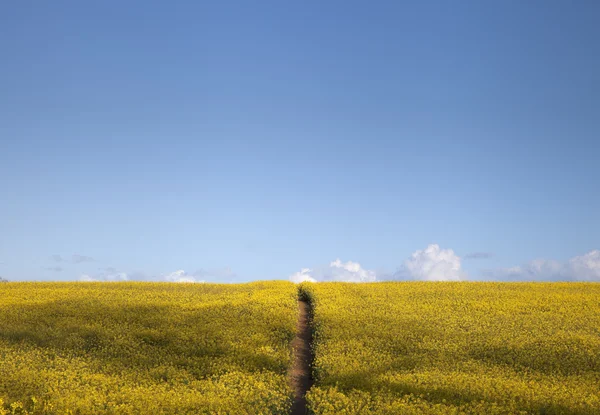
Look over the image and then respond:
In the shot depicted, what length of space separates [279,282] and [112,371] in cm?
2423

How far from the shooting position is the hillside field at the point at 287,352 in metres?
20.2

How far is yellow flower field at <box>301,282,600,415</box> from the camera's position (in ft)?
66.0

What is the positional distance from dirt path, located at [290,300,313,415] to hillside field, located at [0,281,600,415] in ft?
2.01

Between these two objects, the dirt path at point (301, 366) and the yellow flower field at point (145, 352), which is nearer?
the yellow flower field at point (145, 352)

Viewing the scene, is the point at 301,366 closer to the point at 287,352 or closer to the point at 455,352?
the point at 287,352

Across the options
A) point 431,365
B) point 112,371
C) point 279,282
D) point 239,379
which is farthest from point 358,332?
point 279,282

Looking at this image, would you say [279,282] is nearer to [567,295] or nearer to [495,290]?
[495,290]

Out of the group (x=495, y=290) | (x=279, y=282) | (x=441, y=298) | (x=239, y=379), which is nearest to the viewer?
(x=239, y=379)

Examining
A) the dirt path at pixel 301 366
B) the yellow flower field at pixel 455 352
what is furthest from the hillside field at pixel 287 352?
the dirt path at pixel 301 366

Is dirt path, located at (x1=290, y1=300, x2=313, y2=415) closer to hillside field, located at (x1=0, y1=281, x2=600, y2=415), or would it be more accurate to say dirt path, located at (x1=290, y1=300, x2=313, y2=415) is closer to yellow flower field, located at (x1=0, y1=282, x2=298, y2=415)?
hillside field, located at (x1=0, y1=281, x2=600, y2=415)

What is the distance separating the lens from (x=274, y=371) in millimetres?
23859

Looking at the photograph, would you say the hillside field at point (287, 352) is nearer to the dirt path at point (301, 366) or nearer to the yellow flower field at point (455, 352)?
the yellow flower field at point (455, 352)

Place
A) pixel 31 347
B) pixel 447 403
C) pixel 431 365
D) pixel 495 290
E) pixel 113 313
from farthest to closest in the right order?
pixel 495 290 < pixel 113 313 < pixel 31 347 < pixel 431 365 < pixel 447 403

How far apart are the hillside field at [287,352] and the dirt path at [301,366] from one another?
0.61m
